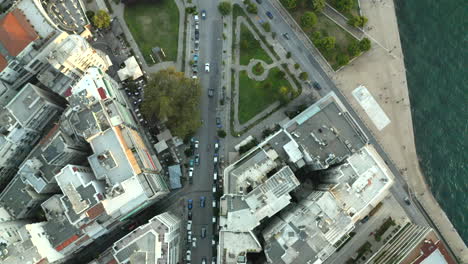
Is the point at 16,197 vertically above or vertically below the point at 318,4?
above

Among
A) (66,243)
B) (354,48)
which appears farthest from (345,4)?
(66,243)

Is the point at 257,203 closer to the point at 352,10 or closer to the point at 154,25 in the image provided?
the point at 154,25

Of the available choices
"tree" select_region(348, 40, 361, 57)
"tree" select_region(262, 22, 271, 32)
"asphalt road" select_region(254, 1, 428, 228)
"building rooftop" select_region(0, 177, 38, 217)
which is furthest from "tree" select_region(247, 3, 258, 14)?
"building rooftop" select_region(0, 177, 38, 217)

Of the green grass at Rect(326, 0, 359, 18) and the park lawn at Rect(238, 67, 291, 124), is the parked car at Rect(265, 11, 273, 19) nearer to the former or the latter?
the park lawn at Rect(238, 67, 291, 124)

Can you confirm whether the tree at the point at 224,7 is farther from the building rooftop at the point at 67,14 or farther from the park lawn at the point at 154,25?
the building rooftop at the point at 67,14

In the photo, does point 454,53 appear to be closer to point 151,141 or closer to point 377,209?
point 377,209

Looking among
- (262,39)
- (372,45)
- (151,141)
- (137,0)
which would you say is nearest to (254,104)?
(262,39)

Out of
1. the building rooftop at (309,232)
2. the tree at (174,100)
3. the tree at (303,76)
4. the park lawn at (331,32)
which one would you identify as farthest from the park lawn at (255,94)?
the building rooftop at (309,232)
